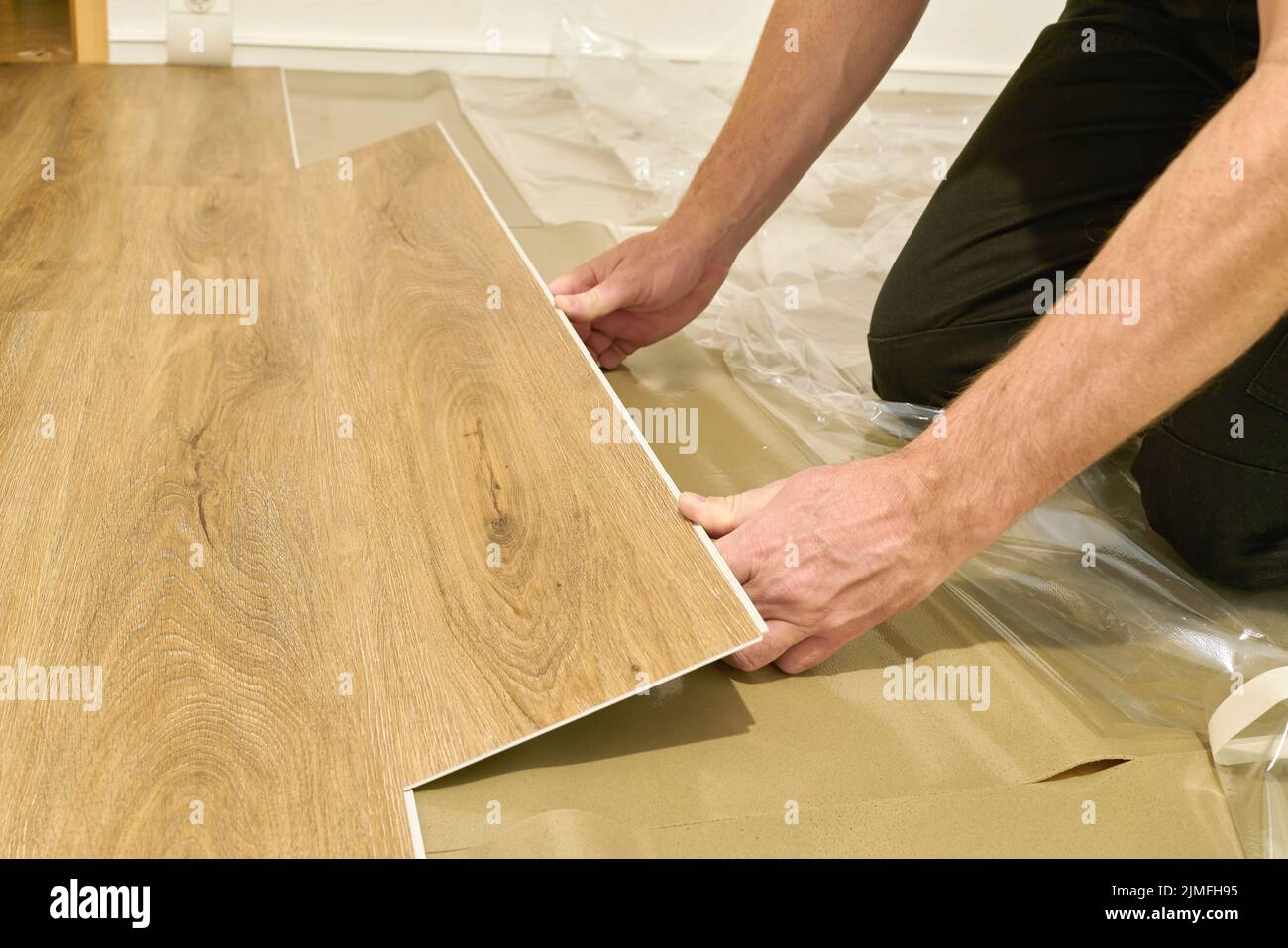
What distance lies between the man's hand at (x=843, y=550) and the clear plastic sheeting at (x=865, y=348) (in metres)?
0.30

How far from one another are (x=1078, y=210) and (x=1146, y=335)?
753 millimetres

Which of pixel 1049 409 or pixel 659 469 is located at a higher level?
pixel 1049 409

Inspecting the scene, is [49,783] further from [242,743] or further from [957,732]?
[957,732]

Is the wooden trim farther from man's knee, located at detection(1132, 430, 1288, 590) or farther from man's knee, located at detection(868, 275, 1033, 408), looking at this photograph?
man's knee, located at detection(1132, 430, 1288, 590)

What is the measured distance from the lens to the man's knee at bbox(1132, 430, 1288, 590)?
1440mm

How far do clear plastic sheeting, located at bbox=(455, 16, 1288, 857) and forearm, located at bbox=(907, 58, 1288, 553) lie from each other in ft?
1.09

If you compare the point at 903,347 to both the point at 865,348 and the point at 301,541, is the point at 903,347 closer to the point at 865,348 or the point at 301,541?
the point at 865,348

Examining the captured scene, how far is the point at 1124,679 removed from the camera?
135 centimetres

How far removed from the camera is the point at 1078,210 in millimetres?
1715

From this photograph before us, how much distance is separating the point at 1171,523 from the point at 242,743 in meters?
1.17

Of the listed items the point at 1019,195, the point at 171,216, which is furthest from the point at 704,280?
the point at 171,216

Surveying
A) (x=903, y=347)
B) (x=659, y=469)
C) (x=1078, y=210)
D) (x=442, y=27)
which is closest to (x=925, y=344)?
(x=903, y=347)

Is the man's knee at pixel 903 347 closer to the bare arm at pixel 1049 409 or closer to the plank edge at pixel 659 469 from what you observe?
the plank edge at pixel 659 469

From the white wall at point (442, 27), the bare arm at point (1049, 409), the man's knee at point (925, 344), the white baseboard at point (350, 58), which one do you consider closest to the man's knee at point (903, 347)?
the man's knee at point (925, 344)
